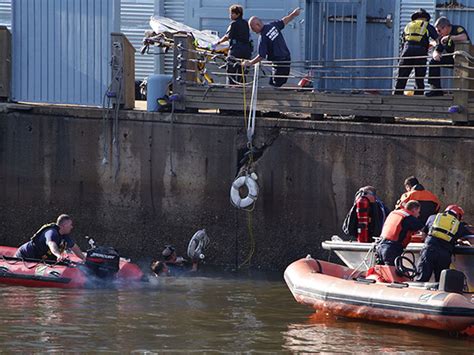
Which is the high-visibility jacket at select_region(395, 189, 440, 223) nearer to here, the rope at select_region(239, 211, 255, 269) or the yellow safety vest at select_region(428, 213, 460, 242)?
the yellow safety vest at select_region(428, 213, 460, 242)

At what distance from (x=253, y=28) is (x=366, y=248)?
13.7 feet

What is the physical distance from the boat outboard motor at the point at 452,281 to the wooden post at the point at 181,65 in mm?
6005

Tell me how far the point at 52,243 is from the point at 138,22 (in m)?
6.52

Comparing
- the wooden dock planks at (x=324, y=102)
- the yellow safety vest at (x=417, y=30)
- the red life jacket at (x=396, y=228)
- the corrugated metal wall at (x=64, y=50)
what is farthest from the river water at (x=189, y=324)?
the corrugated metal wall at (x=64, y=50)

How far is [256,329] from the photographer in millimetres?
14695

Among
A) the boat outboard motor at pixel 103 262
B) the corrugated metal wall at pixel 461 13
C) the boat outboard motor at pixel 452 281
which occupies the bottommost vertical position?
the boat outboard motor at pixel 103 262

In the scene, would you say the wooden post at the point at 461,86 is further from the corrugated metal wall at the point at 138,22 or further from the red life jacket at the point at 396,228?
the corrugated metal wall at the point at 138,22

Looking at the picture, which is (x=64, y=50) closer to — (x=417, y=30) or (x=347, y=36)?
(x=347, y=36)

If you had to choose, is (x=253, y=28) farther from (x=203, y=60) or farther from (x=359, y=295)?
(x=359, y=295)

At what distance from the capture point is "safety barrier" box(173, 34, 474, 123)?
56.1ft

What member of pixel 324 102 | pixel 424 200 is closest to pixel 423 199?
pixel 424 200

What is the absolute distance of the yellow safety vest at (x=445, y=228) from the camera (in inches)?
583

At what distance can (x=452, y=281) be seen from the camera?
14.2 meters

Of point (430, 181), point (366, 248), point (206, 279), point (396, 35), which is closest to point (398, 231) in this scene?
point (366, 248)
